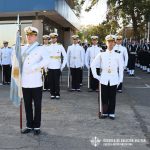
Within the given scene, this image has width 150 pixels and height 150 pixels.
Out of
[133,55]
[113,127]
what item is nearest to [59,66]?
[113,127]

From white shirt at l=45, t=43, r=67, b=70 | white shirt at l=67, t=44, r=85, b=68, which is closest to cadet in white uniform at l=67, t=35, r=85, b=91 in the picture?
white shirt at l=67, t=44, r=85, b=68

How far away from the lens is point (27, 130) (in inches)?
327

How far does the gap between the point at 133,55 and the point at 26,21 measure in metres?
7.01

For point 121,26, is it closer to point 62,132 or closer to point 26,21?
point 26,21

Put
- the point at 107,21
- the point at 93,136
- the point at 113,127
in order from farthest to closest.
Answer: the point at 107,21, the point at 113,127, the point at 93,136

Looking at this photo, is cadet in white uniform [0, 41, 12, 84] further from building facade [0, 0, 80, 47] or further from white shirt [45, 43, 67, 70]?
building facade [0, 0, 80, 47]

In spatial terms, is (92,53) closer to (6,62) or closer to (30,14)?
(6,62)

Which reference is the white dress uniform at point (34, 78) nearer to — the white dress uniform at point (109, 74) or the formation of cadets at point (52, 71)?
the formation of cadets at point (52, 71)

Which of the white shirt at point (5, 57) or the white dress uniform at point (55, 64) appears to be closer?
the white dress uniform at point (55, 64)

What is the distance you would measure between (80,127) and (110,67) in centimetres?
159

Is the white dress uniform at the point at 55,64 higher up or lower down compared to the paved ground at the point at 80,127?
higher up

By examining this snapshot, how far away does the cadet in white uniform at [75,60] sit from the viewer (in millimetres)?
15250

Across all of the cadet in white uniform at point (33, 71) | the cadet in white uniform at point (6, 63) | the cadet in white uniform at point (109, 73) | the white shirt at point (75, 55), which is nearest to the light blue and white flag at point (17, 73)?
the cadet in white uniform at point (33, 71)

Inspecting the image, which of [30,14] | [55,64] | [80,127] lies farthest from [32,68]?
[30,14]
